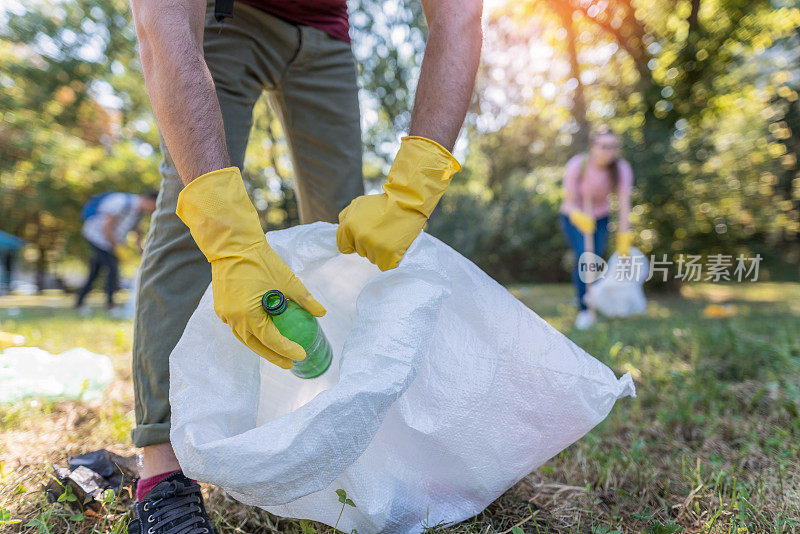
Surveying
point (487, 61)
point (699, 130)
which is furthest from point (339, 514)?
point (487, 61)

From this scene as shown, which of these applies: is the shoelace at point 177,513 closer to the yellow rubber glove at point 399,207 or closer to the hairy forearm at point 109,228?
the yellow rubber glove at point 399,207

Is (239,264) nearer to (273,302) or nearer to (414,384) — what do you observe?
(273,302)

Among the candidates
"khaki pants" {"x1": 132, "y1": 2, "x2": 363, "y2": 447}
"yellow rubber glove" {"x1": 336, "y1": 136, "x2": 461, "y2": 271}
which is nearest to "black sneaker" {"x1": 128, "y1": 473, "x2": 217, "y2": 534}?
"khaki pants" {"x1": 132, "y1": 2, "x2": 363, "y2": 447}

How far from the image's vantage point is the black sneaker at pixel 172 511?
89cm

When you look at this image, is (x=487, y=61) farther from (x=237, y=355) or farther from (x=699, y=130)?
(x=237, y=355)

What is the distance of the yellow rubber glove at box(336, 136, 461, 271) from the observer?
0.86 meters

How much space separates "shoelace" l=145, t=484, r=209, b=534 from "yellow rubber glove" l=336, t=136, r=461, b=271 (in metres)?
0.58

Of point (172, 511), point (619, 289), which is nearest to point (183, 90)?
point (172, 511)

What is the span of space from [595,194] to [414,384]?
136 inches

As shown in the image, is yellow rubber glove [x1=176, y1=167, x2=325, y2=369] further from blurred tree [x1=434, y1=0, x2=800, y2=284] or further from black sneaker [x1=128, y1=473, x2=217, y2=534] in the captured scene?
blurred tree [x1=434, y1=0, x2=800, y2=284]

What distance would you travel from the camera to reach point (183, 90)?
817 mm

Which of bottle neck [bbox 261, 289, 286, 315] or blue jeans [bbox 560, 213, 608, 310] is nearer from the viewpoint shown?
bottle neck [bbox 261, 289, 286, 315]

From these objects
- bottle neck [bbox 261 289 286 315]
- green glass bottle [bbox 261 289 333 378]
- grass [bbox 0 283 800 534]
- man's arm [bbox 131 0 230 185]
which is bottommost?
grass [bbox 0 283 800 534]

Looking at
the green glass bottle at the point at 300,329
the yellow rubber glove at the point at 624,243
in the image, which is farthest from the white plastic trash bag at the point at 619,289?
the green glass bottle at the point at 300,329
